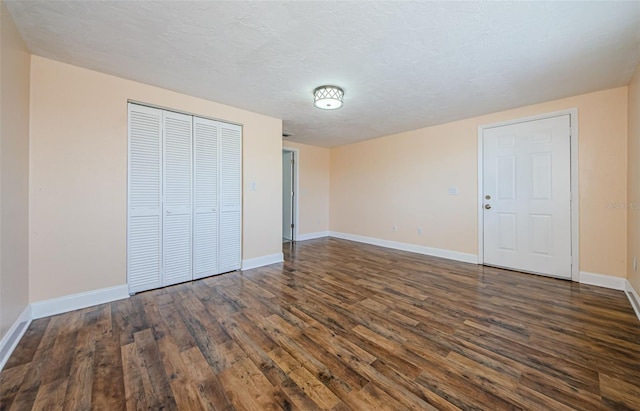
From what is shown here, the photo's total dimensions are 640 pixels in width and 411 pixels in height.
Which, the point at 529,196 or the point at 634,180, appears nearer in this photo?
the point at 634,180

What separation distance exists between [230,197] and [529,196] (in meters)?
4.23

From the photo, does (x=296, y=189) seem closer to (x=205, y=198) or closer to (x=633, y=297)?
(x=205, y=198)

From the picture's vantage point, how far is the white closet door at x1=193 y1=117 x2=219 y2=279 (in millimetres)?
3127

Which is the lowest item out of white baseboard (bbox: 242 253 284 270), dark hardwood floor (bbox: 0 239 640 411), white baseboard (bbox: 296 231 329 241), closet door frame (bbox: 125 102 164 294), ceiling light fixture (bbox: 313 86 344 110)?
dark hardwood floor (bbox: 0 239 640 411)

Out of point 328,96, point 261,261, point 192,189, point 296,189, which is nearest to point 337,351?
point 261,261

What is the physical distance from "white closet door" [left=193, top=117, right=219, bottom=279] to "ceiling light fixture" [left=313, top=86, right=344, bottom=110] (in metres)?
1.50

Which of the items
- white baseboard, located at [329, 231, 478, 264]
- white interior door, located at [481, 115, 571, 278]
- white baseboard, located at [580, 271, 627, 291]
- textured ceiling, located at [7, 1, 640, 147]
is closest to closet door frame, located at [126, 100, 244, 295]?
textured ceiling, located at [7, 1, 640, 147]

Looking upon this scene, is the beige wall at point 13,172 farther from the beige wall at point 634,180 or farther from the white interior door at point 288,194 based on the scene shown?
the beige wall at point 634,180

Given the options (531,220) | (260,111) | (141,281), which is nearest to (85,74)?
(260,111)

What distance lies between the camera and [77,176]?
2324 millimetres

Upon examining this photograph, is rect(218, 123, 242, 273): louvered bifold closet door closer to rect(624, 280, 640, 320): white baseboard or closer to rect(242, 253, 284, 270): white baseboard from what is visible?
rect(242, 253, 284, 270): white baseboard

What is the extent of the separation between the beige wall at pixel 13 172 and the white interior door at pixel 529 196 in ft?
17.0

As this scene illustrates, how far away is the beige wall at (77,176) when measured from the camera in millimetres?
2154

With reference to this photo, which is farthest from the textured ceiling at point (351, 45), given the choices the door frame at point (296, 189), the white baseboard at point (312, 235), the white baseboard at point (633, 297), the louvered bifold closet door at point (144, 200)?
the white baseboard at point (312, 235)
